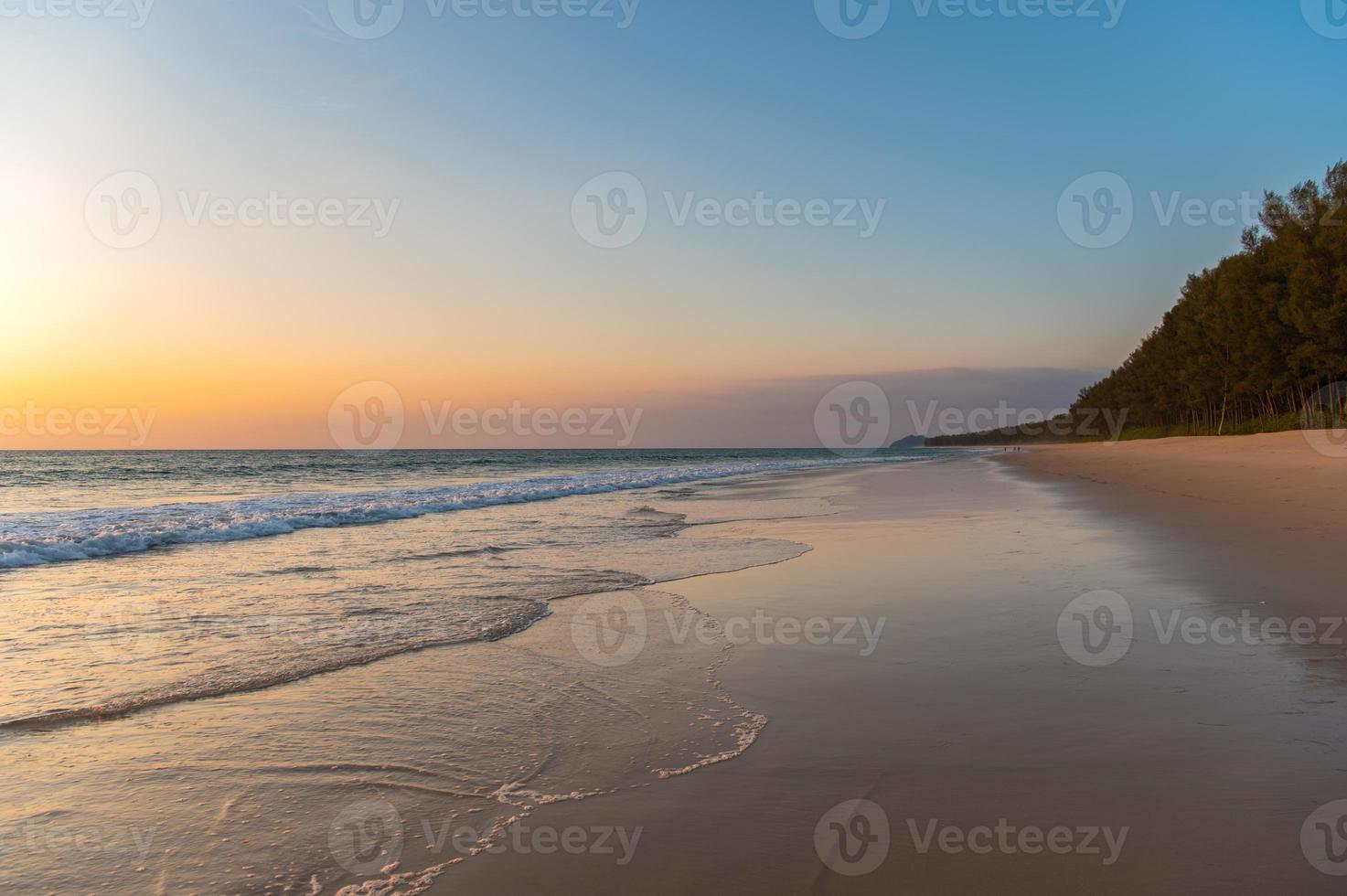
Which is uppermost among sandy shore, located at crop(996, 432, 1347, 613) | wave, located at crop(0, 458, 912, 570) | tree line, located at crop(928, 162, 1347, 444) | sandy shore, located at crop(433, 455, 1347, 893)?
tree line, located at crop(928, 162, 1347, 444)

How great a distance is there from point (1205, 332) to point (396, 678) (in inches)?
2709

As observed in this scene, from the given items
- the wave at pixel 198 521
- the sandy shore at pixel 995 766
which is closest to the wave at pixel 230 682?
the sandy shore at pixel 995 766

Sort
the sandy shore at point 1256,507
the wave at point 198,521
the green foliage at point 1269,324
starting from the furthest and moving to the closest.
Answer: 1. the green foliage at point 1269,324
2. the wave at point 198,521
3. the sandy shore at point 1256,507

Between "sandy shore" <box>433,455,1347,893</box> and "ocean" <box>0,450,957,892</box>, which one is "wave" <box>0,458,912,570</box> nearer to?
"ocean" <box>0,450,957,892</box>

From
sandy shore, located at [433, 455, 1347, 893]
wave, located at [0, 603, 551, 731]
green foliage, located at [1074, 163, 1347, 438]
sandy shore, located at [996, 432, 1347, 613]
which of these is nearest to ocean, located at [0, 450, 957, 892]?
wave, located at [0, 603, 551, 731]

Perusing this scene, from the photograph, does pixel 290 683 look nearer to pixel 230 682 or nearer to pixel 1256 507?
pixel 230 682

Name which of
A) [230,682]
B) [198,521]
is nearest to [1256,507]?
[230,682]

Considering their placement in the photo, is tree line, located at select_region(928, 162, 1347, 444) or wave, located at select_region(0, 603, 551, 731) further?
tree line, located at select_region(928, 162, 1347, 444)

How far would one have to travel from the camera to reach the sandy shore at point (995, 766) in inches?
119

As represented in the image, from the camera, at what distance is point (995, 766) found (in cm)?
399

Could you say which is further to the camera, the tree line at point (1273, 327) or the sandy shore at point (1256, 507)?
the tree line at point (1273, 327)

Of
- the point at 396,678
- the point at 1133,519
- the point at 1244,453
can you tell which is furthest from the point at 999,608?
the point at 1244,453

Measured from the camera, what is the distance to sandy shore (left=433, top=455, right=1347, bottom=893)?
302cm

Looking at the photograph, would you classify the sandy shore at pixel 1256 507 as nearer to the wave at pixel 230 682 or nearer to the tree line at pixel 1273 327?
the wave at pixel 230 682
